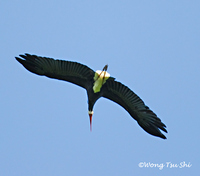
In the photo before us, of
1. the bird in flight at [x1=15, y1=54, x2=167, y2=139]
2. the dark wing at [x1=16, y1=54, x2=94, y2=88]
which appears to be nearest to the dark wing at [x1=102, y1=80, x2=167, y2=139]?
the bird in flight at [x1=15, y1=54, x2=167, y2=139]

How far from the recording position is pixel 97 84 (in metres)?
16.2

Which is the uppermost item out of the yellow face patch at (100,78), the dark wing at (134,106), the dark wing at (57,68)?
the dark wing at (57,68)

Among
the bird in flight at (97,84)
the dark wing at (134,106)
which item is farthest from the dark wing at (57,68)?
the dark wing at (134,106)

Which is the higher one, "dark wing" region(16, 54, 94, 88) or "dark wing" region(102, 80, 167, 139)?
"dark wing" region(16, 54, 94, 88)

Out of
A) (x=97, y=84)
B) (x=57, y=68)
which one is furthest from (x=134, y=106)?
(x=57, y=68)

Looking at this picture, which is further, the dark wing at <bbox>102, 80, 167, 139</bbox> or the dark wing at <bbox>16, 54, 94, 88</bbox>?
the dark wing at <bbox>102, 80, 167, 139</bbox>

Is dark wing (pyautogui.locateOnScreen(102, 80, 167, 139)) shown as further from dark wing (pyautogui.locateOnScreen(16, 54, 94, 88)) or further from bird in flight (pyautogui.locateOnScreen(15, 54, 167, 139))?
dark wing (pyautogui.locateOnScreen(16, 54, 94, 88))

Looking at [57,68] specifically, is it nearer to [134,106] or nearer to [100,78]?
[100,78]

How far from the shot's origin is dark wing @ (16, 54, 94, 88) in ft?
52.4

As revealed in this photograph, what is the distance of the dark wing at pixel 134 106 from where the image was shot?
16.3m

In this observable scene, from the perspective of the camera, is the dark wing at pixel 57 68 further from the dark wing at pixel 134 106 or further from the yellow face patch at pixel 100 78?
the dark wing at pixel 134 106

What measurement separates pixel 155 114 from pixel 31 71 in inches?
160

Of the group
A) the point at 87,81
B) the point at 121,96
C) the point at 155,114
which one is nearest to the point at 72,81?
the point at 87,81

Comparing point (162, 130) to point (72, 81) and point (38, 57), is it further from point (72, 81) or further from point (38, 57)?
point (38, 57)
